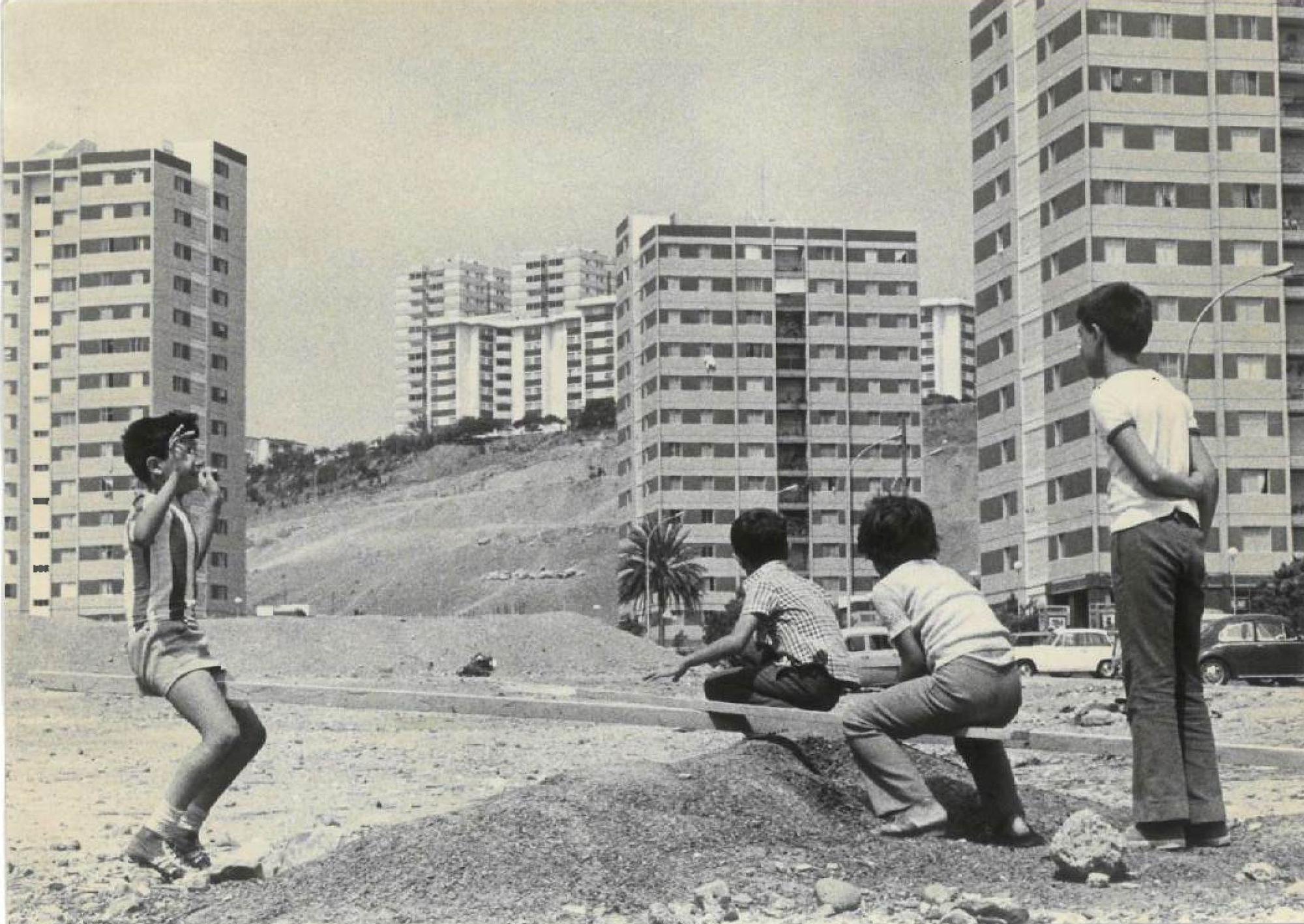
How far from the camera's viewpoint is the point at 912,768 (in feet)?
17.5

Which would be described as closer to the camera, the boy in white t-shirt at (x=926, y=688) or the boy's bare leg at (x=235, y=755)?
the boy in white t-shirt at (x=926, y=688)

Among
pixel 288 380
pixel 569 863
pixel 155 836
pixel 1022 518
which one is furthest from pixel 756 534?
pixel 288 380

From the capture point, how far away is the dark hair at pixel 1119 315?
Result: 5184 mm

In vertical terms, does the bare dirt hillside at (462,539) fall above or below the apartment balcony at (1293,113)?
below

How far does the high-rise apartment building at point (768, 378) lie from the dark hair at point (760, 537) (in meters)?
80.0

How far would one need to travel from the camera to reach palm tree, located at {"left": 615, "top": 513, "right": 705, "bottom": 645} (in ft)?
272

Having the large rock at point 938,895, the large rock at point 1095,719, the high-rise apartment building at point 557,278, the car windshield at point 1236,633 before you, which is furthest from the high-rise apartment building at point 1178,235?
the high-rise apartment building at point 557,278

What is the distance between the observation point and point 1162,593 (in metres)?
4.90

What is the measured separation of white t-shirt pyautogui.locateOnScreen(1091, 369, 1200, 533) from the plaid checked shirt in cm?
124

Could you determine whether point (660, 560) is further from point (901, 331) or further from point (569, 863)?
point (569, 863)

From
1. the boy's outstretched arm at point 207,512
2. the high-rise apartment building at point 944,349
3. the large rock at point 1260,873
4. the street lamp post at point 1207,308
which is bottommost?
the large rock at point 1260,873

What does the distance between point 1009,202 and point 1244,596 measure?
1741 cm

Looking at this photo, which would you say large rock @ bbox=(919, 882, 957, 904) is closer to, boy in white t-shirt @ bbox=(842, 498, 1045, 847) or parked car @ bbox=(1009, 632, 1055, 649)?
boy in white t-shirt @ bbox=(842, 498, 1045, 847)

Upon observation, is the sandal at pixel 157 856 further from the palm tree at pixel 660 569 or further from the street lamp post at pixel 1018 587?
the palm tree at pixel 660 569
